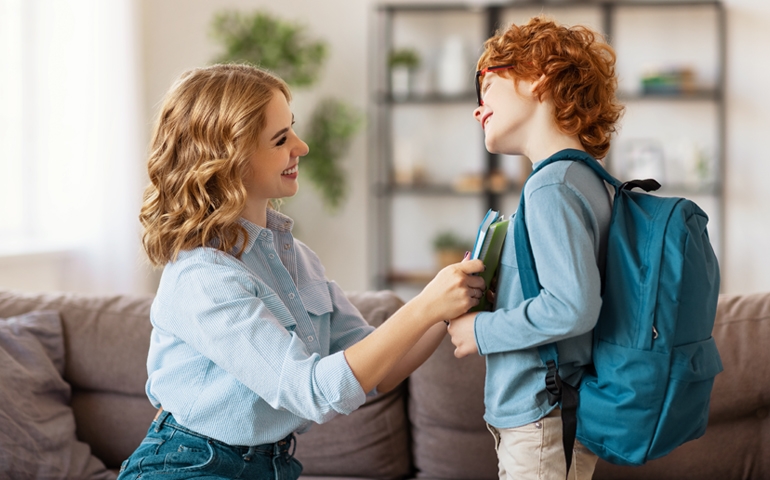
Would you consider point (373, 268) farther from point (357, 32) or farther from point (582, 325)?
point (582, 325)

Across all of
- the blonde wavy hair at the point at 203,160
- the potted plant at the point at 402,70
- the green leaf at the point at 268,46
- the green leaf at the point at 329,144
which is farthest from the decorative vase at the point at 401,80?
the blonde wavy hair at the point at 203,160

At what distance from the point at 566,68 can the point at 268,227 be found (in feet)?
2.08

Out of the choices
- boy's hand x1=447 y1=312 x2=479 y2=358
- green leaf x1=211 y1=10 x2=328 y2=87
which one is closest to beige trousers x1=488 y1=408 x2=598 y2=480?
boy's hand x1=447 y1=312 x2=479 y2=358

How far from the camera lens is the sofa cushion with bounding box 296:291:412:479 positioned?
184cm

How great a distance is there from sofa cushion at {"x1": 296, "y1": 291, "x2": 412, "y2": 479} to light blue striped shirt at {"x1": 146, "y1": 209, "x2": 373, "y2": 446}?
51cm

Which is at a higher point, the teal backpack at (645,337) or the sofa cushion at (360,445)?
the teal backpack at (645,337)

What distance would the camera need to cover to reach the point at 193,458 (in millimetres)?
1252

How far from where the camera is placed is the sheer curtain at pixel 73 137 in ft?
12.6

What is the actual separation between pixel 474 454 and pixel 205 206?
0.96 meters

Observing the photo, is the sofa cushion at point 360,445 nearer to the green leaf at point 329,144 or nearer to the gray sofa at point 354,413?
the gray sofa at point 354,413

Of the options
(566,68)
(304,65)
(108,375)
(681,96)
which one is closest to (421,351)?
(566,68)

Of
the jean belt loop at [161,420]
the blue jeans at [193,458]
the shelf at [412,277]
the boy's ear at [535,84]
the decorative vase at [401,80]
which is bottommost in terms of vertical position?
the shelf at [412,277]

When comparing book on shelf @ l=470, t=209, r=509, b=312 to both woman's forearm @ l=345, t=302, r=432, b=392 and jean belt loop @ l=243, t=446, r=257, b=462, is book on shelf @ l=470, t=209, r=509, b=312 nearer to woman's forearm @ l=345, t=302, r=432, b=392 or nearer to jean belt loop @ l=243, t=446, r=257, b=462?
woman's forearm @ l=345, t=302, r=432, b=392

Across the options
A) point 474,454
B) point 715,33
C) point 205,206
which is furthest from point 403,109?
point 205,206
